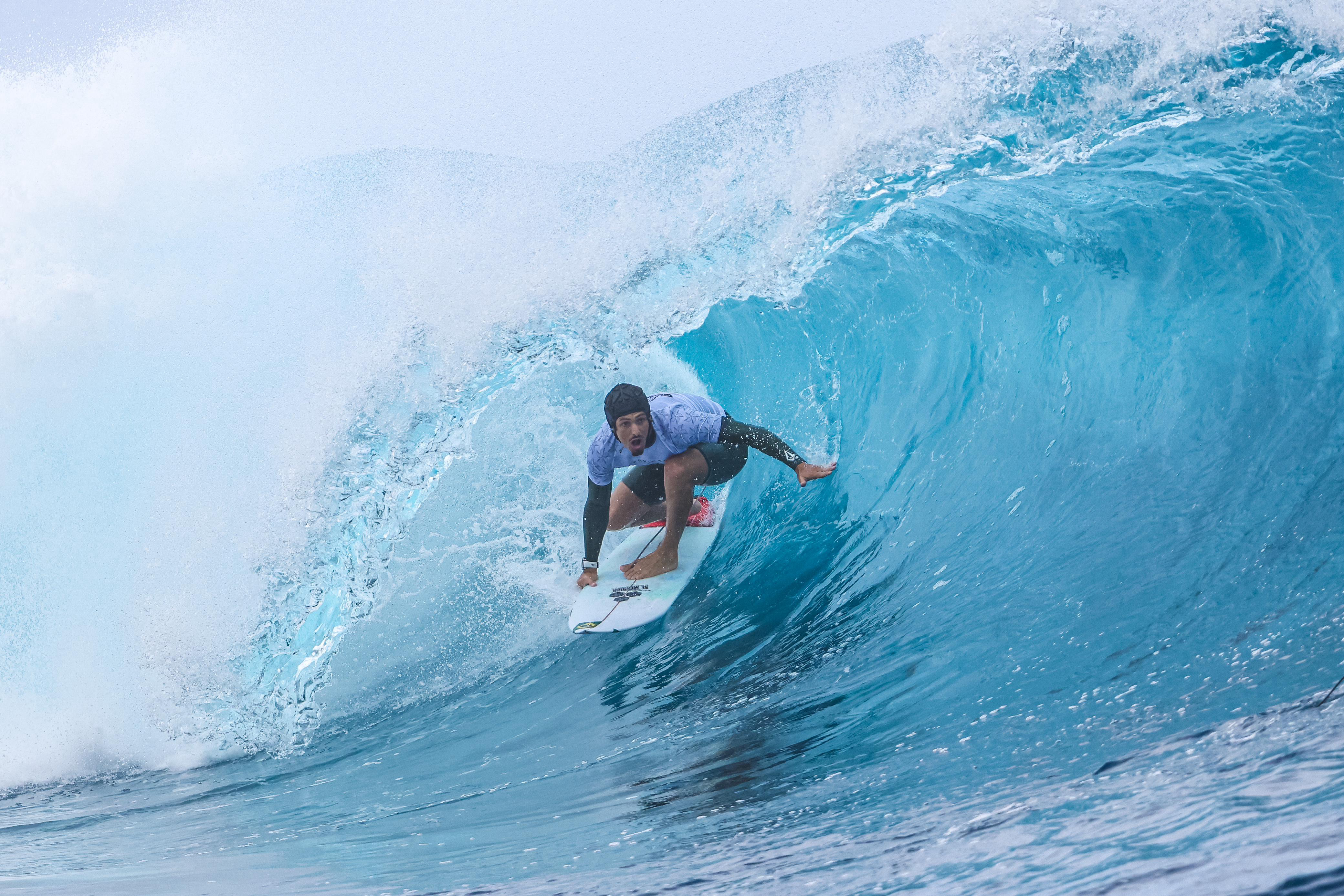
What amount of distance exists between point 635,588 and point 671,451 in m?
0.96

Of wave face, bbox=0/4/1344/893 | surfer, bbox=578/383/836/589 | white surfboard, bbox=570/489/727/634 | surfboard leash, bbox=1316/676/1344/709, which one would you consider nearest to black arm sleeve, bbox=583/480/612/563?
surfer, bbox=578/383/836/589

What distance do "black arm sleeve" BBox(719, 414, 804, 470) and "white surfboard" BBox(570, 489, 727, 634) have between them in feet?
3.17

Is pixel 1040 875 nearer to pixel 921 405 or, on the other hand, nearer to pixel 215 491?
pixel 921 405

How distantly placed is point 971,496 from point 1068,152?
2.40 m

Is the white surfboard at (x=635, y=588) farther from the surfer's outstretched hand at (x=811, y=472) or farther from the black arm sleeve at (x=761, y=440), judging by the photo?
the surfer's outstretched hand at (x=811, y=472)

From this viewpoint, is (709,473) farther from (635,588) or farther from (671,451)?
(635,588)

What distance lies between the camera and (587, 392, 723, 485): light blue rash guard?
13.1 ft

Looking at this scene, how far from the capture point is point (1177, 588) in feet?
10.1

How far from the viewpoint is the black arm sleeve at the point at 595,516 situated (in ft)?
13.7

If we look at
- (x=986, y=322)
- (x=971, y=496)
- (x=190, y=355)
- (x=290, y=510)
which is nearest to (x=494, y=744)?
(x=290, y=510)

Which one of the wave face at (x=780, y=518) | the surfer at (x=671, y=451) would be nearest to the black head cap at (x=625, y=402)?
the surfer at (x=671, y=451)

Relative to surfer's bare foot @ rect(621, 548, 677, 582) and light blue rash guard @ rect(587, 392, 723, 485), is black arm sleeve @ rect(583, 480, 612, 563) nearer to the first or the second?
light blue rash guard @ rect(587, 392, 723, 485)

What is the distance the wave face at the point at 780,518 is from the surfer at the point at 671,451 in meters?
0.56

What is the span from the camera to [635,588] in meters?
4.74
